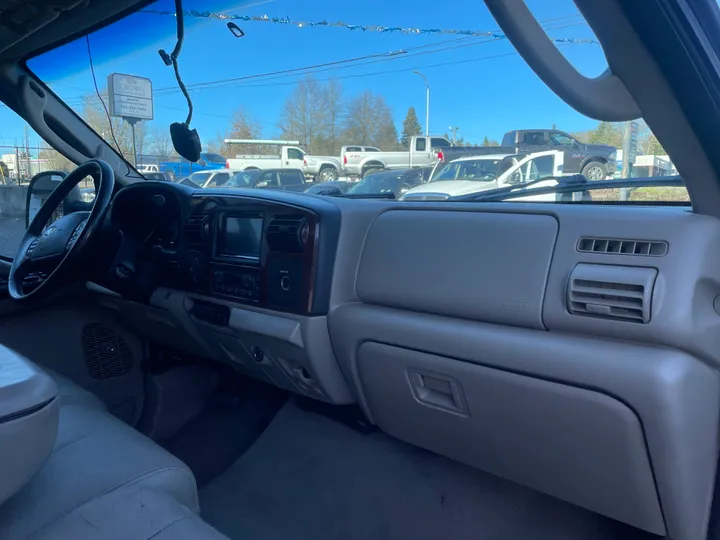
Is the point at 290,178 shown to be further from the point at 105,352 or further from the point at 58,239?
the point at 105,352

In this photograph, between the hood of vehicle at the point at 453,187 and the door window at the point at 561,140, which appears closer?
the door window at the point at 561,140

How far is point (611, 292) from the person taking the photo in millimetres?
1354

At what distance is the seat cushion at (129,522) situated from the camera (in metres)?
1.19

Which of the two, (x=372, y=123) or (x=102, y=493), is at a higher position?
(x=372, y=123)

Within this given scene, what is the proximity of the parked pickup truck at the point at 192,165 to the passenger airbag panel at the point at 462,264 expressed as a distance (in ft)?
3.90

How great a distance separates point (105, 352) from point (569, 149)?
2.43 meters

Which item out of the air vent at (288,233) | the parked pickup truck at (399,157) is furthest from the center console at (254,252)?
the parked pickup truck at (399,157)

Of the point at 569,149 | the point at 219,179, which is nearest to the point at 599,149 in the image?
the point at 569,149

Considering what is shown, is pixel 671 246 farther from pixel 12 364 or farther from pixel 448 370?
pixel 12 364

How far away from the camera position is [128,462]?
148 cm

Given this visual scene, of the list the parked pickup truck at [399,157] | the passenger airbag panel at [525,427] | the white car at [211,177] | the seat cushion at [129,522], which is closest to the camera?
the seat cushion at [129,522]

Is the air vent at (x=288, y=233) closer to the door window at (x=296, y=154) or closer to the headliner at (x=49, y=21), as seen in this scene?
the door window at (x=296, y=154)

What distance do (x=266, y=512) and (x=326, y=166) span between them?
4.89ft

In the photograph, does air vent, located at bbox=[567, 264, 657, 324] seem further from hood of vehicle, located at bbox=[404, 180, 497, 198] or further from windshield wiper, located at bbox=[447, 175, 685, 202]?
hood of vehicle, located at bbox=[404, 180, 497, 198]
